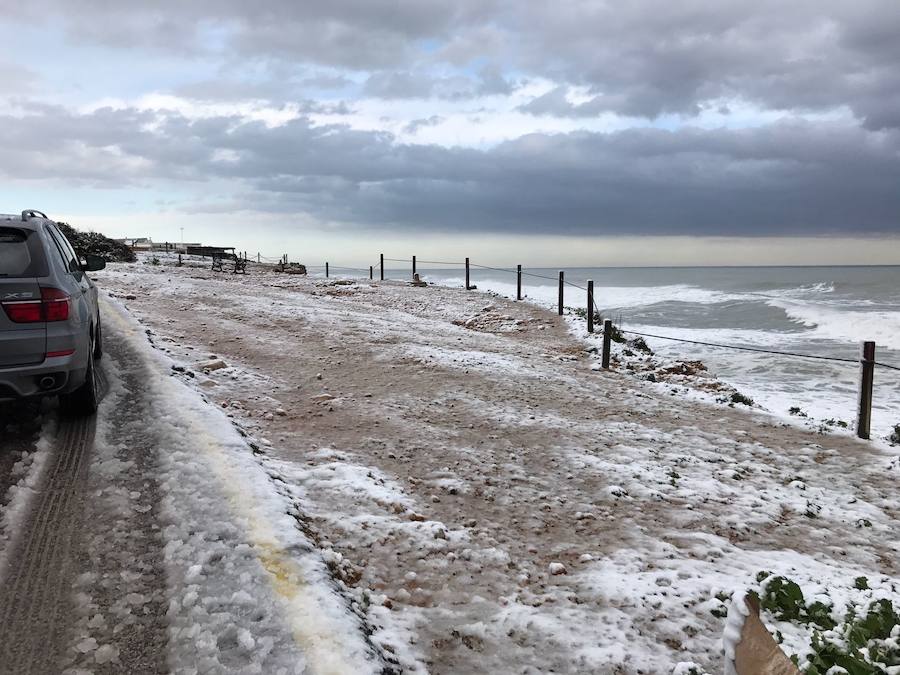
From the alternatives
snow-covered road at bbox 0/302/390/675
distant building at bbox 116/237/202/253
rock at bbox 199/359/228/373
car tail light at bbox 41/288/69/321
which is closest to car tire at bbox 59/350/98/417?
snow-covered road at bbox 0/302/390/675

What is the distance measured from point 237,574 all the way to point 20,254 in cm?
328

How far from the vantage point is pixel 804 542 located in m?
4.23

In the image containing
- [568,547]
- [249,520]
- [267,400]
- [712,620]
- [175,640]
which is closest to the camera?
[175,640]

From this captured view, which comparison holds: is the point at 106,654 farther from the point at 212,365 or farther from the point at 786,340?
the point at 786,340

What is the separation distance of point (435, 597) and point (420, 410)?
3.69 meters

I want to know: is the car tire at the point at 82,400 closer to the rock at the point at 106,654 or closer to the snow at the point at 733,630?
the rock at the point at 106,654

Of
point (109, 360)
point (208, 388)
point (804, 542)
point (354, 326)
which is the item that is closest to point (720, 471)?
point (804, 542)

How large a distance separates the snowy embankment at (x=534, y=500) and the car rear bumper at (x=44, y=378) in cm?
89

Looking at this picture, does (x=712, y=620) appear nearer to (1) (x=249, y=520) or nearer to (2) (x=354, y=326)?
(1) (x=249, y=520)

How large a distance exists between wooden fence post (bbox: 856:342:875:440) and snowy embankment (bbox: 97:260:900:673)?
36 cm

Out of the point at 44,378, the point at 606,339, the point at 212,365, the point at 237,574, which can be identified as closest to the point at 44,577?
the point at 237,574

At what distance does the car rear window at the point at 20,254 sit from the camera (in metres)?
4.36

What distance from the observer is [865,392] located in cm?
672

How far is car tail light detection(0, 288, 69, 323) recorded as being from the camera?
4230mm
